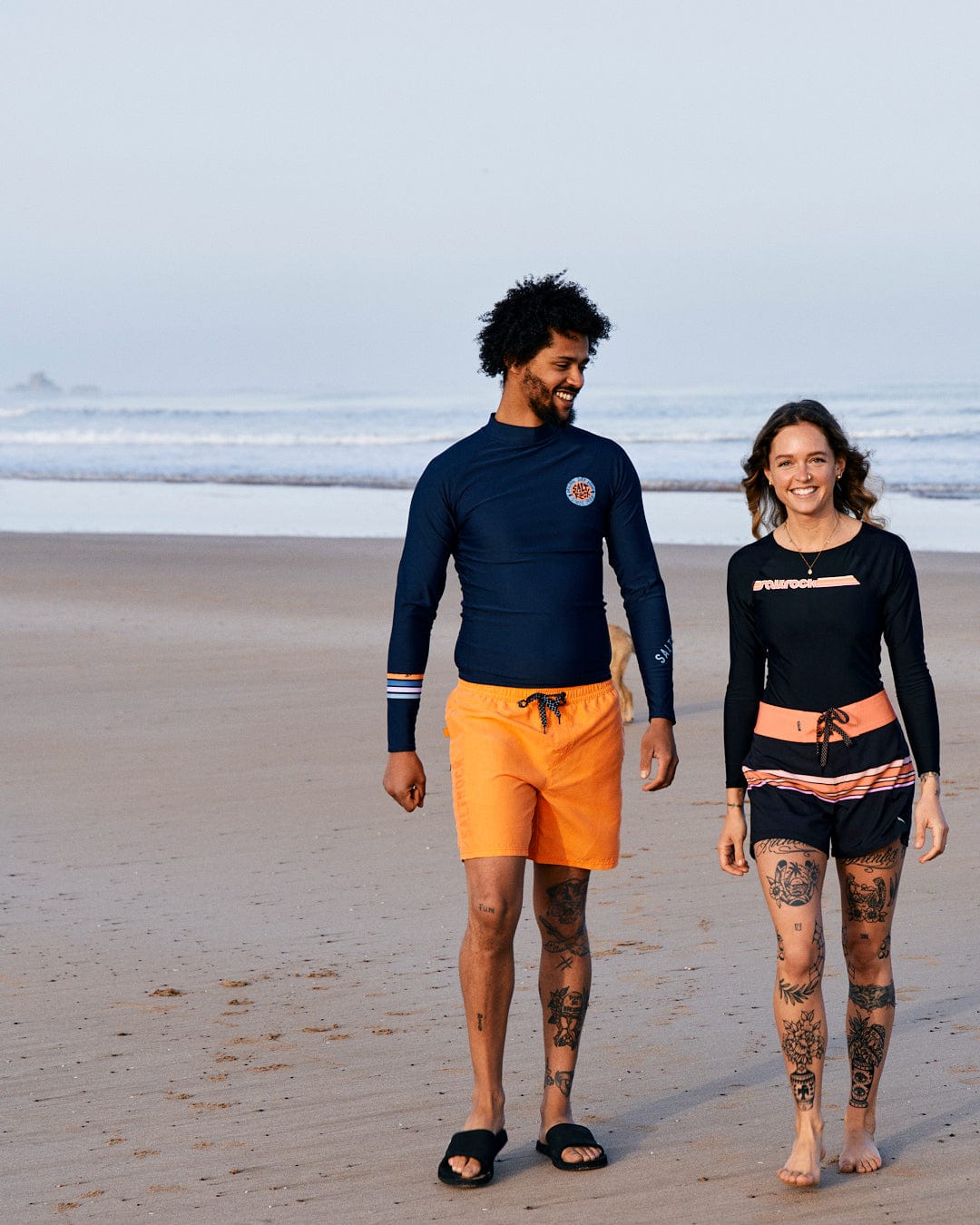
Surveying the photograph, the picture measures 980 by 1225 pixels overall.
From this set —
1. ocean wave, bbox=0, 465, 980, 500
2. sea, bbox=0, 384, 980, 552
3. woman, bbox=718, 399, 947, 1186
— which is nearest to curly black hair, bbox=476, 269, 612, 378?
woman, bbox=718, 399, 947, 1186

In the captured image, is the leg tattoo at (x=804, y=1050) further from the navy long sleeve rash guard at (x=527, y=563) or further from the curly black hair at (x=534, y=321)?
the curly black hair at (x=534, y=321)

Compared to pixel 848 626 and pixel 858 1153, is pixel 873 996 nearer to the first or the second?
pixel 858 1153

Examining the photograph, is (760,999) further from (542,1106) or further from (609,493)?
(609,493)

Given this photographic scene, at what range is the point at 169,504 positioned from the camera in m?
29.2

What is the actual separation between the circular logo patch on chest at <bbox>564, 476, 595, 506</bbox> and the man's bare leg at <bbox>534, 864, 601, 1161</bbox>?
3.05 feet

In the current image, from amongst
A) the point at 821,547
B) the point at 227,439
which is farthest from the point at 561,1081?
the point at 227,439

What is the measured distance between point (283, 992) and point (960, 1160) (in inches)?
88.6

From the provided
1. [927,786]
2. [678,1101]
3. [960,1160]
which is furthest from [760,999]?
[927,786]

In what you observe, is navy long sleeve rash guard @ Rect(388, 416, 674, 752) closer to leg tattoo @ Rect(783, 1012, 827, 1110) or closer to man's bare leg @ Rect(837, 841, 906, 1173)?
man's bare leg @ Rect(837, 841, 906, 1173)

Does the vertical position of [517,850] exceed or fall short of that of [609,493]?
it falls short

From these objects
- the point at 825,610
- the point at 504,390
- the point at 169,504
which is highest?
the point at 504,390

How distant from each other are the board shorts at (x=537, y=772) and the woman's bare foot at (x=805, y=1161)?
0.81 m

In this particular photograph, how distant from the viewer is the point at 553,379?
404cm

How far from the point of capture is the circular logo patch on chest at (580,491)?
4008 millimetres
